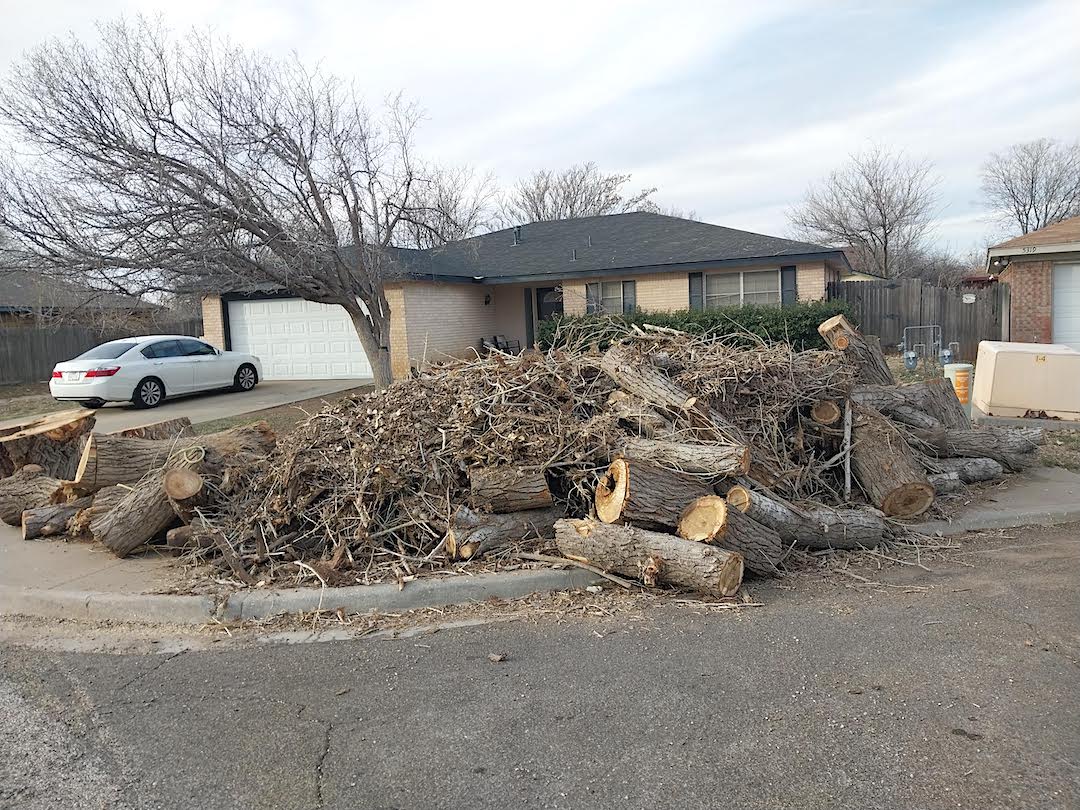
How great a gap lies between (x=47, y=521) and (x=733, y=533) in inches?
224

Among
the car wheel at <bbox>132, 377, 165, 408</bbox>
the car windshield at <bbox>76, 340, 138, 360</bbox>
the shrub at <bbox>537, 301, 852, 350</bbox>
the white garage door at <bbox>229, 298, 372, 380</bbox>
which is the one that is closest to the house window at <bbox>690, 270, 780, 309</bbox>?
the shrub at <bbox>537, 301, 852, 350</bbox>

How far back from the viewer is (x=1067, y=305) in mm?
17016

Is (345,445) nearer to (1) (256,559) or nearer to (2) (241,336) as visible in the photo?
(1) (256,559)

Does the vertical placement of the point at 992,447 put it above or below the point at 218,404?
below

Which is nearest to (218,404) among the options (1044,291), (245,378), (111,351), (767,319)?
(111,351)

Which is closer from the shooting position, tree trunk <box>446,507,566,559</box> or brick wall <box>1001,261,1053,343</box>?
tree trunk <box>446,507,566,559</box>

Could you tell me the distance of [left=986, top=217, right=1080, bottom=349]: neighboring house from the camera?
Answer: 16.9 m

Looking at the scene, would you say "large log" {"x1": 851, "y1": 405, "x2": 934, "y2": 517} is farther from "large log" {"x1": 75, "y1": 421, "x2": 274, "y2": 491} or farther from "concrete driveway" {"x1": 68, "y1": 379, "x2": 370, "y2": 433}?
"concrete driveway" {"x1": 68, "y1": 379, "x2": 370, "y2": 433}

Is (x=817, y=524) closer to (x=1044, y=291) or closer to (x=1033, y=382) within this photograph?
(x=1033, y=382)

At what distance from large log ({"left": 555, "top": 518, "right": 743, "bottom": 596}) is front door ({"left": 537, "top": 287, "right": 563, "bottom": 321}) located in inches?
728

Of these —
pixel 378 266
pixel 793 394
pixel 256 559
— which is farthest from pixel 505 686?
pixel 378 266

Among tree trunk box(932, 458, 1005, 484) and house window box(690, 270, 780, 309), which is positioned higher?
house window box(690, 270, 780, 309)

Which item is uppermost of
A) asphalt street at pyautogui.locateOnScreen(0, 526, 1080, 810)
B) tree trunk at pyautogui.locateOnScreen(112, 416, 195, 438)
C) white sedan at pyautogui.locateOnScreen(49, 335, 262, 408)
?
white sedan at pyautogui.locateOnScreen(49, 335, 262, 408)

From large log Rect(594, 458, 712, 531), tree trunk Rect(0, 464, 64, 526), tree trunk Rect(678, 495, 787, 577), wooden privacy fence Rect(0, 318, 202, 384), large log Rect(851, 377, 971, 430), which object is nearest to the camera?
tree trunk Rect(678, 495, 787, 577)
